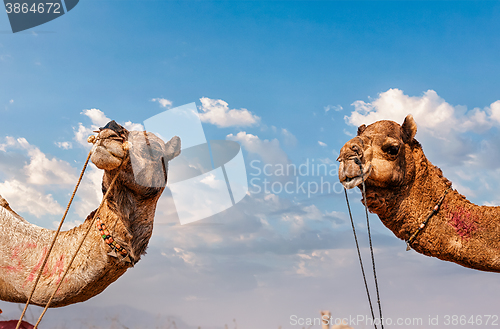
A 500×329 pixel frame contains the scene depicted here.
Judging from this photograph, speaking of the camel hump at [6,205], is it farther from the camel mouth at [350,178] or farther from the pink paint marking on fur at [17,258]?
the camel mouth at [350,178]

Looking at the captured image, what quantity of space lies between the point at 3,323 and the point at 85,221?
61.3 inches

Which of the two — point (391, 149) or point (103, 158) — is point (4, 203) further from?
point (391, 149)

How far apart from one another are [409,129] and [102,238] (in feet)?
13.7

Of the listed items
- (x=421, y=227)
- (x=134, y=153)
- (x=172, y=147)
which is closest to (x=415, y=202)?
(x=421, y=227)

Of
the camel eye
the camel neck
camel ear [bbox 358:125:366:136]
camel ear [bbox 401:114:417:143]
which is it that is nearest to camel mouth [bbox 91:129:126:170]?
camel ear [bbox 358:125:366:136]

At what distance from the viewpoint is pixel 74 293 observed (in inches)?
217

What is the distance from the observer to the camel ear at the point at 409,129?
5543mm

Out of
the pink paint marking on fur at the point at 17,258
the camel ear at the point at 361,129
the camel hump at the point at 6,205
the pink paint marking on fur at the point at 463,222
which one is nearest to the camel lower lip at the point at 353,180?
the camel ear at the point at 361,129

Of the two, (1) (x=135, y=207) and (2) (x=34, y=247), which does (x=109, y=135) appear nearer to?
(1) (x=135, y=207)

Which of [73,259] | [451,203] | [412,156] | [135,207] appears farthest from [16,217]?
[451,203]

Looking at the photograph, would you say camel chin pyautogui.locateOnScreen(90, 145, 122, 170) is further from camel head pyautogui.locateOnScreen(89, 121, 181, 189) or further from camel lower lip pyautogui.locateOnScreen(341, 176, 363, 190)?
camel lower lip pyautogui.locateOnScreen(341, 176, 363, 190)

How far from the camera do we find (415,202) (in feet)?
18.0

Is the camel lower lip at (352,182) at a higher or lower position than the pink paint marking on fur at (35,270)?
higher

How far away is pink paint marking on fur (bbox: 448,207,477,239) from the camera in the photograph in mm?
5520
